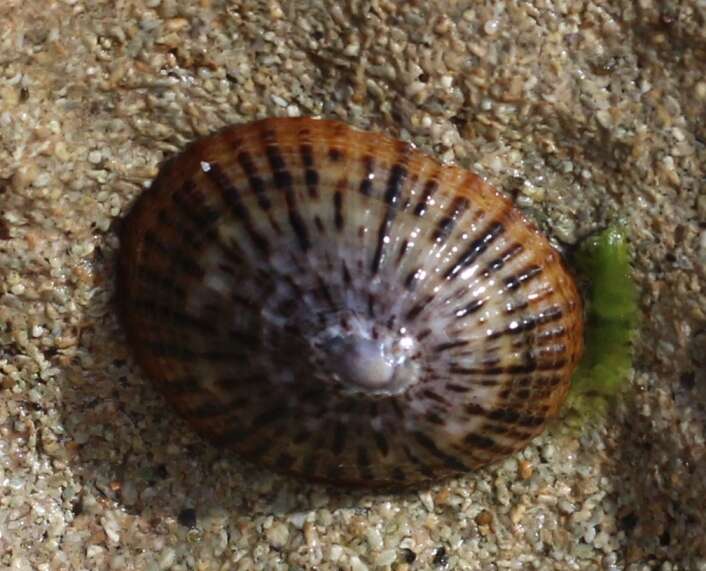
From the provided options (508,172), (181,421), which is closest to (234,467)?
(181,421)

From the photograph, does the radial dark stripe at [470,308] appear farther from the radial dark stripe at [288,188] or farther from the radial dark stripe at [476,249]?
the radial dark stripe at [288,188]

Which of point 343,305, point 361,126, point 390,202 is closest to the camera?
point 343,305

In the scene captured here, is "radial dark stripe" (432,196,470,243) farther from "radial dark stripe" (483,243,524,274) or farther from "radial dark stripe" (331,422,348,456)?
"radial dark stripe" (331,422,348,456)

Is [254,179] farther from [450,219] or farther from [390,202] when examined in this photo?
[450,219]

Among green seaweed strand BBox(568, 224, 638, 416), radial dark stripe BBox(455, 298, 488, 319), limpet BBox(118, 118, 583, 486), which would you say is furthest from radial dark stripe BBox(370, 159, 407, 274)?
green seaweed strand BBox(568, 224, 638, 416)

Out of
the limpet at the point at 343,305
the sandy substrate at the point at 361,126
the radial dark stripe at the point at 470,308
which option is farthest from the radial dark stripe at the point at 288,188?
the radial dark stripe at the point at 470,308

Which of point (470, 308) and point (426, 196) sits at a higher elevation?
point (426, 196)

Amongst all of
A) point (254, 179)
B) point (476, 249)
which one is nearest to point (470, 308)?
point (476, 249)
